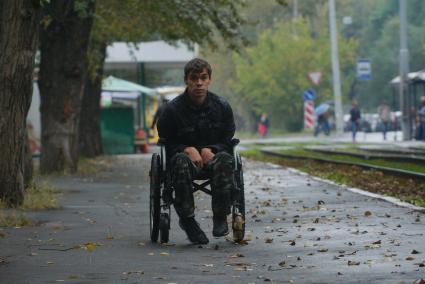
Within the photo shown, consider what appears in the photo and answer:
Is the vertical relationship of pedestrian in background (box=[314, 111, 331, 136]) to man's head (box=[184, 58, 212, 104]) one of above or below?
below

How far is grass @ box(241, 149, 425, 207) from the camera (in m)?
17.4

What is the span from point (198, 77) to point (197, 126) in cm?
42

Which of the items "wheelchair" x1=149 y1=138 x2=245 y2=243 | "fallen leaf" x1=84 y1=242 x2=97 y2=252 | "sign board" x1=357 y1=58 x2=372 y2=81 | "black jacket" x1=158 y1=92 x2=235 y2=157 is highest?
"sign board" x1=357 y1=58 x2=372 y2=81

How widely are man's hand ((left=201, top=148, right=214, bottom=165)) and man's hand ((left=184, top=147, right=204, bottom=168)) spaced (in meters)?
0.05

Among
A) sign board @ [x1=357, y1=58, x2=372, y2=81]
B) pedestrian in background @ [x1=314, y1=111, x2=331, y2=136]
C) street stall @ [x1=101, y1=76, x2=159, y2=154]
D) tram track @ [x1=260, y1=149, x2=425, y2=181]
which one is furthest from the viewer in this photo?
pedestrian in background @ [x1=314, y1=111, x2=331, y2=136]

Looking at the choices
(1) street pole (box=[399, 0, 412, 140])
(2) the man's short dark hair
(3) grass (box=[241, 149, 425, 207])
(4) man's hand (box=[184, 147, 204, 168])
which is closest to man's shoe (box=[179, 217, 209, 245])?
(4) man's hand (box=[184, 147, 204, 168])

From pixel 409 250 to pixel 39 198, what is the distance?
8.59 meters

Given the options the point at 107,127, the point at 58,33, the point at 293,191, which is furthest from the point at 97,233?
the point at 107,127

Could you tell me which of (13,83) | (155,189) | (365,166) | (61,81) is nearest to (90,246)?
(155,189)

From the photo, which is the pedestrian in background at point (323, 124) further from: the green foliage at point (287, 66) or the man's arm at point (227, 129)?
the man's arm at point (227, 129)

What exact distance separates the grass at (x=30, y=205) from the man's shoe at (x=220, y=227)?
3.38 m

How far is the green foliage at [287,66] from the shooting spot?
8338 cm

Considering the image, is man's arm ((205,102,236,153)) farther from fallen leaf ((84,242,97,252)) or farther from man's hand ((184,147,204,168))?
fallen leaf ((84,242,97,252))

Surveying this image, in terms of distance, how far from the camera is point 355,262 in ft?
30.1
